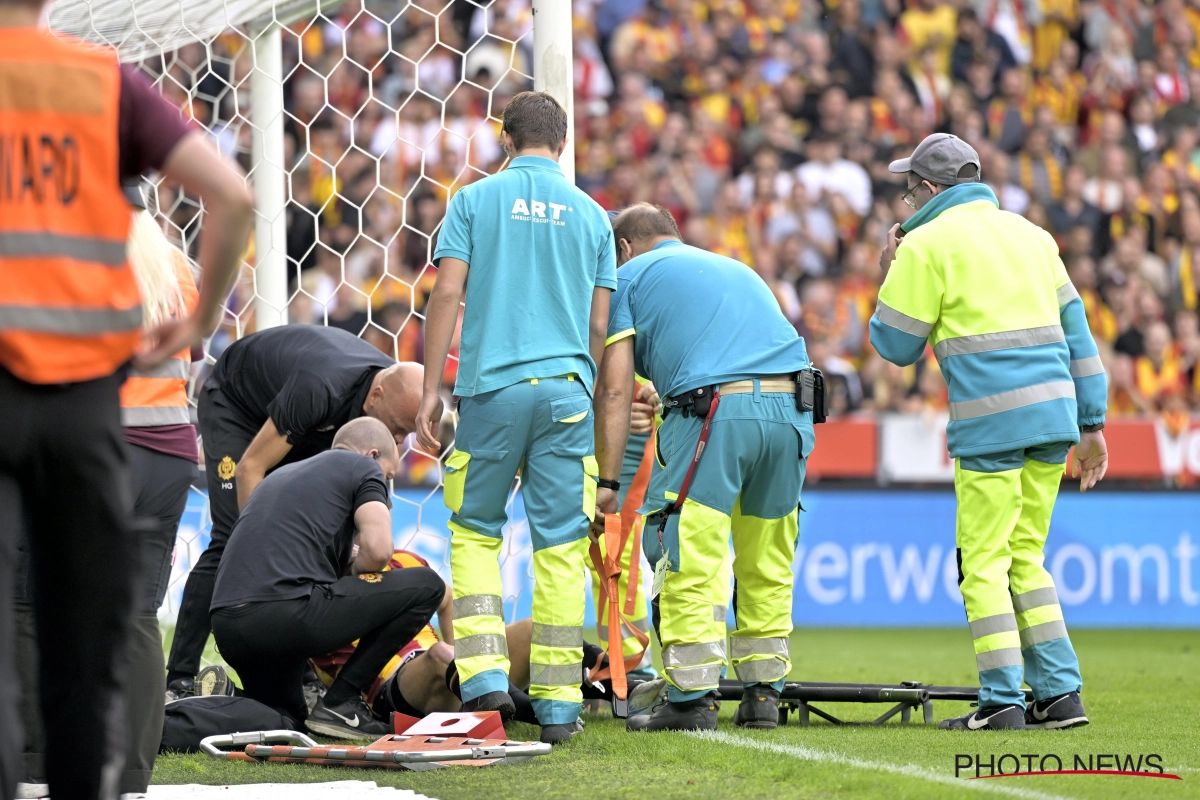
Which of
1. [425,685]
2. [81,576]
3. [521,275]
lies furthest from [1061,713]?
[81,576]

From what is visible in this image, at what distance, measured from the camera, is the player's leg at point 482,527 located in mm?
4957

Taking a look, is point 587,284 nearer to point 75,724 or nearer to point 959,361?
point 959,361

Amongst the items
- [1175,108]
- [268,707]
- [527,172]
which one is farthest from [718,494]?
[1175,108]

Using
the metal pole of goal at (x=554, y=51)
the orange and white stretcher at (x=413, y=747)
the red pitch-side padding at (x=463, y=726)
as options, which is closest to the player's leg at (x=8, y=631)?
the orange and white stretcher at (x=413, y=747)

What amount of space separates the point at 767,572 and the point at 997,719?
0.93m

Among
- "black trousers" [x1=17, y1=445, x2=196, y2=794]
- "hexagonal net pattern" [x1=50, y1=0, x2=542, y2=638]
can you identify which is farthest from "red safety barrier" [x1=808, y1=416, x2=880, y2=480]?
"black trousers" [x1=17, y1=445, x2=196, y2=794]

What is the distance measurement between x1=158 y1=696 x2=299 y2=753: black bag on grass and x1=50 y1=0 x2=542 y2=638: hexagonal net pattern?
3.07m

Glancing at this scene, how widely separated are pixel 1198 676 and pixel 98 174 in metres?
6.55

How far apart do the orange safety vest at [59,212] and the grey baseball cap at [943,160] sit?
3.58 meters

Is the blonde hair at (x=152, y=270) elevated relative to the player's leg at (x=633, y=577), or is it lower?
elevated

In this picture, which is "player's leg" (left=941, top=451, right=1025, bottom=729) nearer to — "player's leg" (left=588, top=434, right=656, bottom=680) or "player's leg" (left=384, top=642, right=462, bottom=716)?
"player's leg" (left=588, top=434, right=656, bottom=680)

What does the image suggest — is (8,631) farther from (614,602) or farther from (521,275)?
(614,602)

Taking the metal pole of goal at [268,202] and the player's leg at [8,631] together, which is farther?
the metal pole of goal at [268,202]

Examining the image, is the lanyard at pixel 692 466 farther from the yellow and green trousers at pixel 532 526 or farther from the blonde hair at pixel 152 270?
the blonde hair at pixel 152 270
